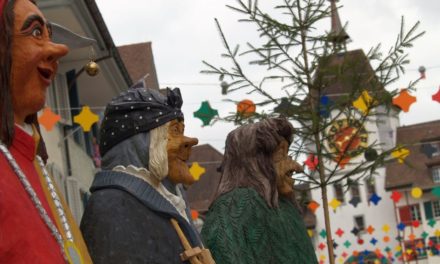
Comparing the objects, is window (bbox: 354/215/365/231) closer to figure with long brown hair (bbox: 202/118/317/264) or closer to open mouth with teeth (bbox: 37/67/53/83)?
figure with long brown hair (bbox: 202/118/317/264)

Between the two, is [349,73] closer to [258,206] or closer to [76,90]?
[258,206]

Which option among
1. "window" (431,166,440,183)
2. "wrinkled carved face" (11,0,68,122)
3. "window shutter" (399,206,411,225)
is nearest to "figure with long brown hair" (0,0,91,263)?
"wrinkled carved face" (11,0,68,122)

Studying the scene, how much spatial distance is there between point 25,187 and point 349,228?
6256 centimetres

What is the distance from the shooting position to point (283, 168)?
6422mm

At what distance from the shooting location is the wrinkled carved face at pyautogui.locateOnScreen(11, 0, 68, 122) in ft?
12.5

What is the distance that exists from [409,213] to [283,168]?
A: 56.8 meters

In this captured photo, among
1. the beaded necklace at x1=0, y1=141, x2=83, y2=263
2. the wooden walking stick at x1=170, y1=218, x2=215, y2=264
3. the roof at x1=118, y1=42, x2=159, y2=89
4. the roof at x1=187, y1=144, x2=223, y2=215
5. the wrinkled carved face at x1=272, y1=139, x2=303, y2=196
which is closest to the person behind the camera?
the beaded necklace at x1=0, y1=141, x2=83, y2=263

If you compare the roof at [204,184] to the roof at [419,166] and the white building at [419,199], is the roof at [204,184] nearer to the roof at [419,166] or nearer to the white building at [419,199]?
the roof at [419,166]

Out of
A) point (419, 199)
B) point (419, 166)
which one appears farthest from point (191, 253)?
point (419, 199)

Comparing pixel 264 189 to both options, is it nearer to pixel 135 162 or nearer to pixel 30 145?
pixel 135 162

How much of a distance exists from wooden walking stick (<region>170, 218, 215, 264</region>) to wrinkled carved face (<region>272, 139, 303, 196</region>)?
1.73 m

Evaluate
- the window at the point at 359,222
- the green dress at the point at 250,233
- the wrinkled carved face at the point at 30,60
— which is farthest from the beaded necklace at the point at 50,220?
the window at the point at 359,222

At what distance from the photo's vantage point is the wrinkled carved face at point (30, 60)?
3797mm

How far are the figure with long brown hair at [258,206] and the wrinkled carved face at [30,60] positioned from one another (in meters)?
2.07
